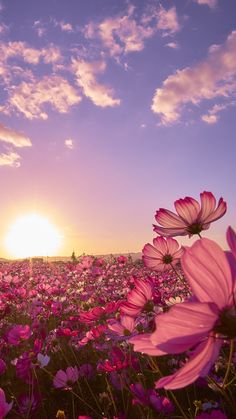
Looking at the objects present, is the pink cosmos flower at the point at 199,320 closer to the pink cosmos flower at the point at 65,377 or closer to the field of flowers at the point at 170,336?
the field of flowers at the point at 170,336

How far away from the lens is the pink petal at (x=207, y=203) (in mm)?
1474

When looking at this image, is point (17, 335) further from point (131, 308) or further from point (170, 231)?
point (170, 231)

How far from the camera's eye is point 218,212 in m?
1.46

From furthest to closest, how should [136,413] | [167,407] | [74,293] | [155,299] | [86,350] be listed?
[74,293], [86,350], [136,413], [155,299], [167,407]

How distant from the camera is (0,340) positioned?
4.29 metres

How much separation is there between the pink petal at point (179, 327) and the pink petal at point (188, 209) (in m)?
0.87

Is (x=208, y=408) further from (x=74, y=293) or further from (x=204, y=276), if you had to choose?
(x=74, y=293)

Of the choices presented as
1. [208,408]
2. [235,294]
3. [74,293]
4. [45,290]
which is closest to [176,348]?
[235,294]

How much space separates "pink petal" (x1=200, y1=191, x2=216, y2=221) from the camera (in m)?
1.47

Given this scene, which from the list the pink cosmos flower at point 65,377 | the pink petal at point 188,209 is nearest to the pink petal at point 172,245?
the pink petal at point 188,209

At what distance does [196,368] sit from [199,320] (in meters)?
0.08

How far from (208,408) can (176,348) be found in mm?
2150

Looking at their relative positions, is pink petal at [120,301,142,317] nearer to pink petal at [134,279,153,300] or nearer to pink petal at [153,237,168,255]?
pink petal at [134,279,153,300]

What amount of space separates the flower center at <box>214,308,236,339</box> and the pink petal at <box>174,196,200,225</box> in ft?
2.77
